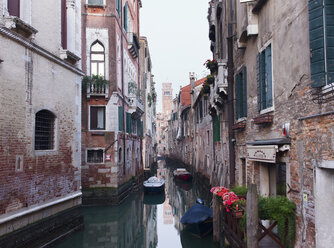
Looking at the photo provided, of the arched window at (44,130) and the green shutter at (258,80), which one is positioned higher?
the green shutter at (258,80)

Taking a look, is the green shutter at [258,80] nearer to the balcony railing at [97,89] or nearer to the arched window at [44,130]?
the arched window at [44,130]

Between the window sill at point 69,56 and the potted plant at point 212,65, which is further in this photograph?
the potted plant at point 212,65

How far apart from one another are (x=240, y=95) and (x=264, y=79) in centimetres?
214

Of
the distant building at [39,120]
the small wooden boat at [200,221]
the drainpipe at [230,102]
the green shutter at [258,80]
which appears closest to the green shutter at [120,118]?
the distant building at [39,120]

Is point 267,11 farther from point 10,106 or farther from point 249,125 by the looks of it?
point 10,106

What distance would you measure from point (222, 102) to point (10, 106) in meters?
7.05

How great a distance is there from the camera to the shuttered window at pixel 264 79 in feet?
21.2

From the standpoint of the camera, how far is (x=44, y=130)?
811 cm

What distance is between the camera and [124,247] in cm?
941

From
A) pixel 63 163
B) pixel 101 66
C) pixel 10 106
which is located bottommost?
pixel 63 163

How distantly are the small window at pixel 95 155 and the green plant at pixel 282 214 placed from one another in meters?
9.99

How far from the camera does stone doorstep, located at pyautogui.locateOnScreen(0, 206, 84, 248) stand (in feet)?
21.0

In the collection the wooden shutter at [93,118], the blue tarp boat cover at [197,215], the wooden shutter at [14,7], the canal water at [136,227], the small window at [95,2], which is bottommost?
the canal water at [136,227]

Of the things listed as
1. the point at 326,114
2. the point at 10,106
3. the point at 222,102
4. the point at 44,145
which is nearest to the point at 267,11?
the point at 326,114
